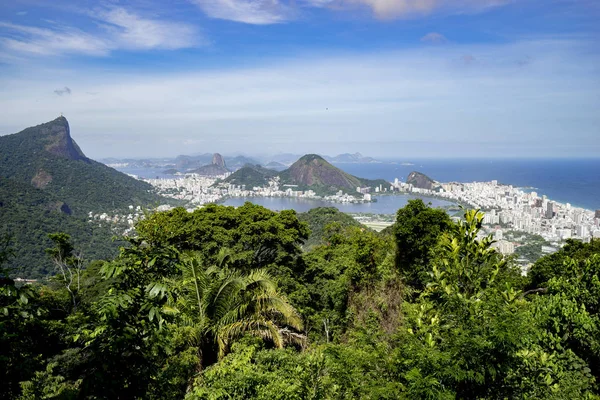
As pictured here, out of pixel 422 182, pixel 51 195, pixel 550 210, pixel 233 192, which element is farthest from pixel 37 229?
pixel 422 182

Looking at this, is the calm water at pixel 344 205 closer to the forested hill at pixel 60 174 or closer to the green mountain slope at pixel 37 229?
the forested hill at pixel 60 174

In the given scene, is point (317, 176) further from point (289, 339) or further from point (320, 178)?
point (289, 339)

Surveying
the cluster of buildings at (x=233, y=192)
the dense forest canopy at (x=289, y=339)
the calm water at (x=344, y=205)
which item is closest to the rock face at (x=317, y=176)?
the cluster of buildings at (x=233, y=192)

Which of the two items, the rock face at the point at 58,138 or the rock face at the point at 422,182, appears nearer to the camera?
the rock face at the point at 422,182

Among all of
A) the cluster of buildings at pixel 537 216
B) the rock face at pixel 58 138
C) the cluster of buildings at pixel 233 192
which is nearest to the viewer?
the cluster of buildings at pixel 537 216

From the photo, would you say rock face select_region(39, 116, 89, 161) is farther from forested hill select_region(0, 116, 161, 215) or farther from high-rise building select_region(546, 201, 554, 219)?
high-rise building select_region(546, 201, 554, 219)

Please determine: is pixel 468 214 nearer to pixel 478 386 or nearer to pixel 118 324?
pixel 478 386

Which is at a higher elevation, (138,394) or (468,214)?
(468,214)

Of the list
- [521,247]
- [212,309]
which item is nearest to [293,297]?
[212,309]
